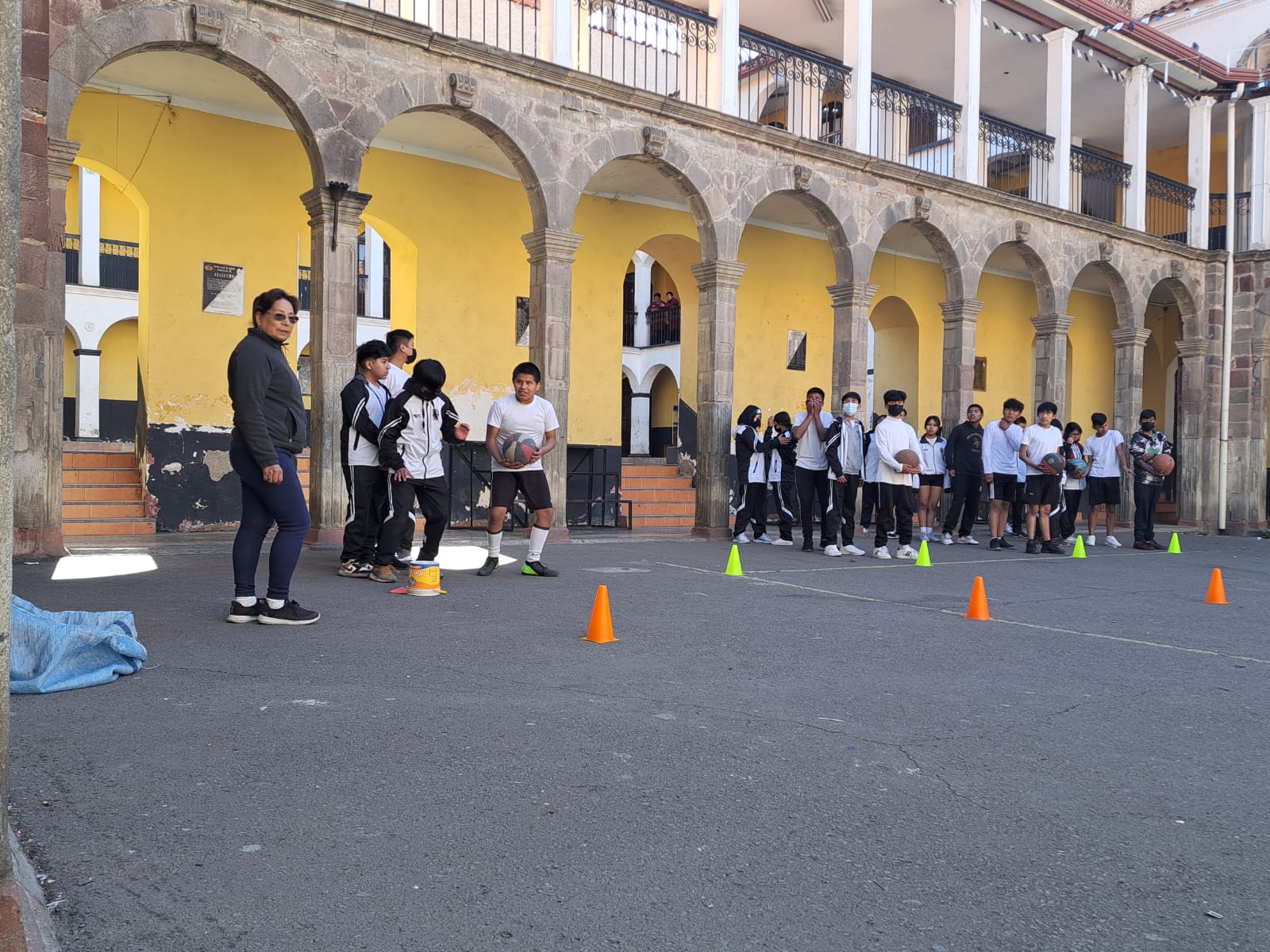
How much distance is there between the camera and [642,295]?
29891mm

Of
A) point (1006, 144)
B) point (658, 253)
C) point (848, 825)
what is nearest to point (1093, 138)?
point (1006, 144)

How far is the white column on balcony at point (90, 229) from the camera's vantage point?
2494 centimetres

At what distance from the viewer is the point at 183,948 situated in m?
2.02

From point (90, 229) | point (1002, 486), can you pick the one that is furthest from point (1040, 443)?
point (90, 229)

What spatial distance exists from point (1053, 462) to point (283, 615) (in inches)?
364

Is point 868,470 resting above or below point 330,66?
below

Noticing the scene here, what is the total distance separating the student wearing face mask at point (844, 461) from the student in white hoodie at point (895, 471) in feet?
1.24

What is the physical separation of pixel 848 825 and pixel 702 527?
1036cm

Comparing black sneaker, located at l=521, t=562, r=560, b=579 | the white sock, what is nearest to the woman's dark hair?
the white sock

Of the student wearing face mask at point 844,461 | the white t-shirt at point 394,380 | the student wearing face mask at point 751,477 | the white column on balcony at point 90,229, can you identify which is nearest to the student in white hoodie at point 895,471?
the student wearing face mask at point 844,461

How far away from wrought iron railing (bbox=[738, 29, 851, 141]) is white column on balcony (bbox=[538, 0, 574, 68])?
2.93 metres

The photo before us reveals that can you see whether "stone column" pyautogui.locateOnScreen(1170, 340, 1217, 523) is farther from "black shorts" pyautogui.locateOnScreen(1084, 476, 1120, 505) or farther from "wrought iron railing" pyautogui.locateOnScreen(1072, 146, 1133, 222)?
"black shorts" pyautogui.locateOnScreen(1084, 476, 1120, 505)

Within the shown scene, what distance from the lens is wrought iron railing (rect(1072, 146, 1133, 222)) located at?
18.1 m

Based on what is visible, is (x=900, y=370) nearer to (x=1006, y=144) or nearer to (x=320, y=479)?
(x=1006, y=144)
